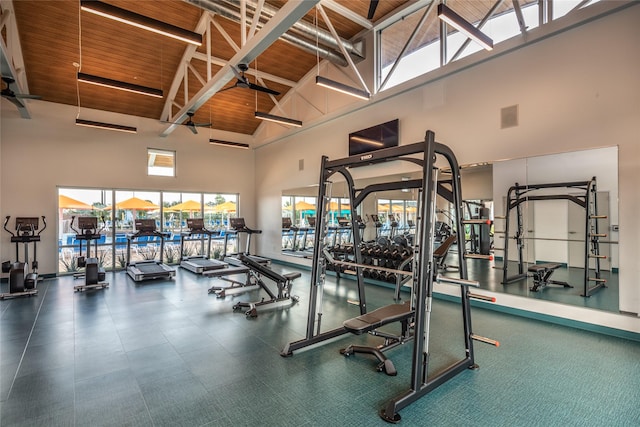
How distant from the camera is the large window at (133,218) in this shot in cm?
822

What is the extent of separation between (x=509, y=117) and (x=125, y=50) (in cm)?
788

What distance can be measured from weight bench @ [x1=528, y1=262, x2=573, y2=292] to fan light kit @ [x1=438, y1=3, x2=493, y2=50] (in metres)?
3.20

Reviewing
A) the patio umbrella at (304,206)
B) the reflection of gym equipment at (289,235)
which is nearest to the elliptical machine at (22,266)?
the reflection of gym equipment at (289,235)

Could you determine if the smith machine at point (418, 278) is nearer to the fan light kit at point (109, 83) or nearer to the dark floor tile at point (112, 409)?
the dark floor tile at point (112, 409)

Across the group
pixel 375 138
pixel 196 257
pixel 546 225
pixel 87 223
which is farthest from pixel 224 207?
pixel 546 225

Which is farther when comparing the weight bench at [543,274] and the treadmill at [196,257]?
the treadmill at [196,257]

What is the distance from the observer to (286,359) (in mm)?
3219

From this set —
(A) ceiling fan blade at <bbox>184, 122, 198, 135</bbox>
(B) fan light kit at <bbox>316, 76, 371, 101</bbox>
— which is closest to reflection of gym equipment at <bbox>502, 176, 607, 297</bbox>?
(B) fan light kit at <bbox>316, 76, 371, 101</bbox>

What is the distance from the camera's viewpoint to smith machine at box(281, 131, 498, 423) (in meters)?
2.46

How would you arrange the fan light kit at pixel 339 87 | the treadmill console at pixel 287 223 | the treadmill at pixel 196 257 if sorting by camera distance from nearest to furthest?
the fan light kit at pixel 339 87
the treadmill at pixel 196 257
the treadmill console at pixel 287 223

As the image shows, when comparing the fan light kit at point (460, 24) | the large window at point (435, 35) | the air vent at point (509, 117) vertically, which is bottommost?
the air vent at point (509, 117)

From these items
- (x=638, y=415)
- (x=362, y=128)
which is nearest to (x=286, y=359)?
(x=638, y=415)

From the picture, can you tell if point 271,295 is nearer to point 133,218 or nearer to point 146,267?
point 146,267

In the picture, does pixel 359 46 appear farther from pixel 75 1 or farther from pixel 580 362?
pixel 580 362
